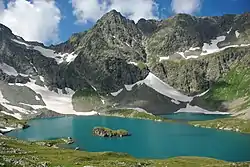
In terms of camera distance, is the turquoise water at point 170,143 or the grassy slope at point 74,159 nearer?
the grassy slope at point 74,159

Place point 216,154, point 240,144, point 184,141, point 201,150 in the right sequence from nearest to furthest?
point 216,154 → point 201,150 → point 240,144 → point 184,141

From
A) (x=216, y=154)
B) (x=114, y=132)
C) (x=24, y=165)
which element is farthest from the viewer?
(x=114, y=132)

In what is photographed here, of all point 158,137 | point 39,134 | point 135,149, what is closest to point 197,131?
point 158,137

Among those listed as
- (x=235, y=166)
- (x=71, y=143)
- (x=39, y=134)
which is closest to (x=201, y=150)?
(x=71, y=143)

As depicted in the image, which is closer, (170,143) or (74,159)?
(74,159)

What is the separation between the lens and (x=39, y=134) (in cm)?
18875

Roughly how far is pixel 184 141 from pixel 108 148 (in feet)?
121

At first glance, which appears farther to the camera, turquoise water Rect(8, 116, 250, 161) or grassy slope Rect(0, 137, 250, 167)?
turquoise water Rect(8, 116, 250, 161)

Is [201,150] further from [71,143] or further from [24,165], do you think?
[24,165]

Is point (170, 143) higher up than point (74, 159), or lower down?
higher up

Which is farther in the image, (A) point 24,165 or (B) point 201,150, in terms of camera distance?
(B) point 201,150

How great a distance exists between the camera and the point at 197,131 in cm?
19312

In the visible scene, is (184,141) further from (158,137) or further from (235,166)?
(235,166)

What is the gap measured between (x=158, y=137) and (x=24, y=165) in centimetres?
13195
